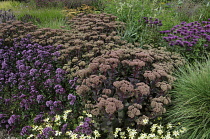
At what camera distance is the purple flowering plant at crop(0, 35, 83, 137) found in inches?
140

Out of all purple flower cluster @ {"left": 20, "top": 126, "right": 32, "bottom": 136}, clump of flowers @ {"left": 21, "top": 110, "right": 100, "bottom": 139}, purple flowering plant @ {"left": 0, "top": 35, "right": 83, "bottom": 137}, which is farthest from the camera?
purple flowering plant @ {"left": 0, "top": 35, "right": 83, "bottom": 137}

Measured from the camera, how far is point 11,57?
15.5ft

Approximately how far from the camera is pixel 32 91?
3.75 metres

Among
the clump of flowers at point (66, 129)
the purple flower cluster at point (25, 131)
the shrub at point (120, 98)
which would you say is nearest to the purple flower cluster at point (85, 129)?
the clump of flowers at point (66, 129)

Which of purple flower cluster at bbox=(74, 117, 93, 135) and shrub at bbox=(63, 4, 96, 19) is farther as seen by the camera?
shrub at bbox=(63, 4, 96, 19)

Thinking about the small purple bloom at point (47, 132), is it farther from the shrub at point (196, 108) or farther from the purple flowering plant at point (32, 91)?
the shrub at point (196, 108)

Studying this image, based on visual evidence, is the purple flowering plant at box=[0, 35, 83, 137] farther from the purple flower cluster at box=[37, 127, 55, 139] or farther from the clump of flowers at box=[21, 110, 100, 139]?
the purple flower cluster at box=[37, 127, 55, 139]

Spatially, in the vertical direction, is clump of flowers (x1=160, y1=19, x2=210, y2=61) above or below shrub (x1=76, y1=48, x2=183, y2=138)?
above

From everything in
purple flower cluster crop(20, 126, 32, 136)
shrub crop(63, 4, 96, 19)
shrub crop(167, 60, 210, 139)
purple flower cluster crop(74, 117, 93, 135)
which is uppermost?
shrub crop(63, 4, 96, 19)

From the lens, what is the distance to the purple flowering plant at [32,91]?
11.7ft

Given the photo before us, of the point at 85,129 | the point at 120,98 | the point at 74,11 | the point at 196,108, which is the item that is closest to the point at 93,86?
the point at 120,98

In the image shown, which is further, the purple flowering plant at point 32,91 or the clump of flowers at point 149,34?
the clump of flowers at point 149,34

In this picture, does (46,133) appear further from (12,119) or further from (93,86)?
(93,86)

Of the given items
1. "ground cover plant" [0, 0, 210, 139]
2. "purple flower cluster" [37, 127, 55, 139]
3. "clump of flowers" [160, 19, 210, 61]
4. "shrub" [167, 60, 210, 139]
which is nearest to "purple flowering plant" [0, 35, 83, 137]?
"ground cover plant" [0, 0, 210, 139]
